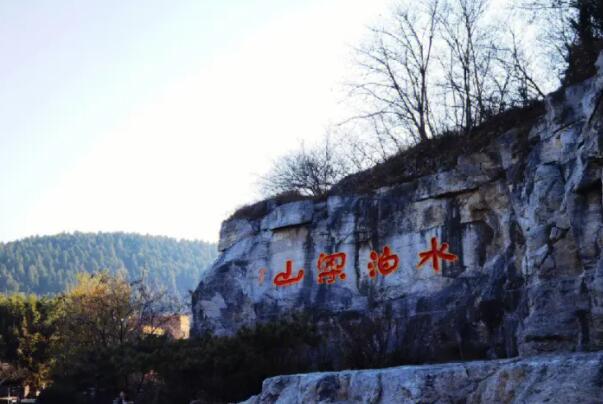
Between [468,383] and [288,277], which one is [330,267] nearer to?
[288,277]

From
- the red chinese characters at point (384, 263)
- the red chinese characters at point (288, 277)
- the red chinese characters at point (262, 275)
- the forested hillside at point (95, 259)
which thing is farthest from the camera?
the forested hillside at point (95, 259)

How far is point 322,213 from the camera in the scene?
18.1 metres

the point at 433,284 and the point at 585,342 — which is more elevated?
the point at 433,284

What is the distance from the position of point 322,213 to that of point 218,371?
4.78m

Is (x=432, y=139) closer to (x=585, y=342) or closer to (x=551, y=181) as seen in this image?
(x=551, y=181)

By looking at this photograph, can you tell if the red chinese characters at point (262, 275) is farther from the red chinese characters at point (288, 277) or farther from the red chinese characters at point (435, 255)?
the red chinese characters at point (435, 255)

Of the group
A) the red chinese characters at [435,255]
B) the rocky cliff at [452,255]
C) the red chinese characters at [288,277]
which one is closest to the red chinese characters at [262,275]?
the rocky cliff at [452,255]

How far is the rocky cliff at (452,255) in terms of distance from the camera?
11.0 metres

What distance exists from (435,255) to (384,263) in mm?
1427

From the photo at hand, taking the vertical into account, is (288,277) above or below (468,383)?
above

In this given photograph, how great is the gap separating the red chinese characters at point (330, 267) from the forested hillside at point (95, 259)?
7609cm

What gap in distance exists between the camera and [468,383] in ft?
25.8

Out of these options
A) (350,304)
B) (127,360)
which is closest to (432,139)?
(350,304)

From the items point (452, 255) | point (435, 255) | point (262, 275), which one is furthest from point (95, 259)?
point (452, 255)
